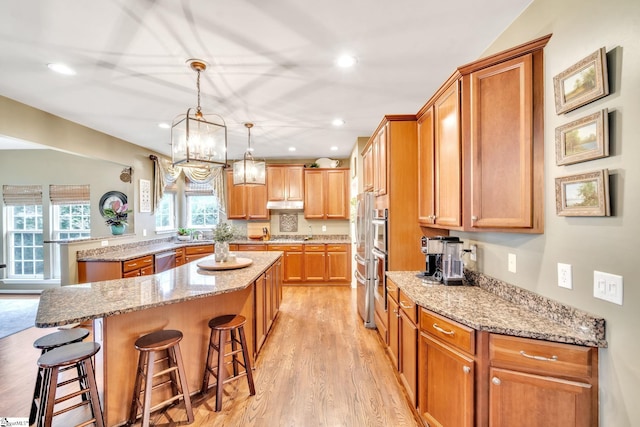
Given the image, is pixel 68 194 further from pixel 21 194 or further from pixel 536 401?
pixel 536 401

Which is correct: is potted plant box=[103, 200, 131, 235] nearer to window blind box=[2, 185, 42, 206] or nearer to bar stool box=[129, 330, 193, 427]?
window blind box=[2, 185, 42, 206]

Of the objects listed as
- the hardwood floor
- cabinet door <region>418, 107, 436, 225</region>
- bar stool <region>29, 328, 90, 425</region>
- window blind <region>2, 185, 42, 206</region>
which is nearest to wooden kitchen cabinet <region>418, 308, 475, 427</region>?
the hardwood floor

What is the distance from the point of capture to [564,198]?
1.41 m

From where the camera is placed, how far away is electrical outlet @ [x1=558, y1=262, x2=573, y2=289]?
4.59 feet

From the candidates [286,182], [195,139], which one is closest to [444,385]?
[195,139]

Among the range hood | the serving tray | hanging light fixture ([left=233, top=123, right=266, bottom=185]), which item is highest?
hanging light fixture ([left=233, top=123, right=266, bottom=185])

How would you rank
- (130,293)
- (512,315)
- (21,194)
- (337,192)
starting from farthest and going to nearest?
(337,192)
(21,194)
(130,293)
(512,315)

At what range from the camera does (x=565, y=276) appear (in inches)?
56.1

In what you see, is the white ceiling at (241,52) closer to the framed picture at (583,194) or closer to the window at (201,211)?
the framed picture at (583,194)

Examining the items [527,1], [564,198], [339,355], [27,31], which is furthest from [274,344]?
[527,1]

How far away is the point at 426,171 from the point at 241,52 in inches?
71.3

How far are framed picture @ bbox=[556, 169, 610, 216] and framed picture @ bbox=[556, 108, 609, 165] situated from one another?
0.28 ft

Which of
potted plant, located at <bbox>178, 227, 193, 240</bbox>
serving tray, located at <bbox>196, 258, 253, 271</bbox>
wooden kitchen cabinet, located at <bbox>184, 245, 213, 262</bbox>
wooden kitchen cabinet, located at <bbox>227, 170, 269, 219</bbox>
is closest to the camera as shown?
serving tray, located at <bbox>196, 258, 253, 271</bbox>

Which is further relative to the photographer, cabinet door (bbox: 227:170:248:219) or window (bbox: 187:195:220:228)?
window (bbox: 187:195:220:228)
